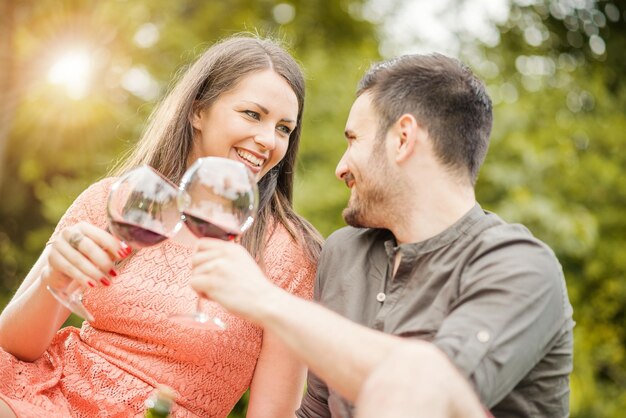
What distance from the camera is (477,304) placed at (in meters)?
1.86

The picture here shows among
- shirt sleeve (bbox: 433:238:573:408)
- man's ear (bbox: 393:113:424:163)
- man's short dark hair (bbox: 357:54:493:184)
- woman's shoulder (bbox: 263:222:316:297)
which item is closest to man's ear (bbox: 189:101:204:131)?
woman's shoulder (bbox: 263:222:316:297)

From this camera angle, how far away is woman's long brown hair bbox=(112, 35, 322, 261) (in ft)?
9.77

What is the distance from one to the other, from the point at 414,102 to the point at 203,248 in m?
0.86

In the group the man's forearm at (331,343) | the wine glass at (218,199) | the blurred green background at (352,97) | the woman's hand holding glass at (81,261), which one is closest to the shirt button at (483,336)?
the man's forearm at (331,343)

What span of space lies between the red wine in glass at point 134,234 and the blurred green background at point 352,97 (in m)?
3.92

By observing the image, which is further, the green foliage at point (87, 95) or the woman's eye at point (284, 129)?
the green foliage at point (87, 95)

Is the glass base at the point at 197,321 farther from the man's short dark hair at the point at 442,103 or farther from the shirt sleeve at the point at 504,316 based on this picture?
the man's short dark hair at the point at 442,103

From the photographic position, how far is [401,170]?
7.34ft

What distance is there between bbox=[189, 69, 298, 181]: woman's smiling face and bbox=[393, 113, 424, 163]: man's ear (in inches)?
28.6

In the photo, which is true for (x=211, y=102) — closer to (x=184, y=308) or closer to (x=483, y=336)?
(x=184, y=308)

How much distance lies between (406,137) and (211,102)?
41.7 inches

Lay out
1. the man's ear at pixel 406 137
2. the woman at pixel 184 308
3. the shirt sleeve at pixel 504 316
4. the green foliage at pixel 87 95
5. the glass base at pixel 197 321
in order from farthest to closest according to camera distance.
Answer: the green foliage at pixel 87 95 < the woman at pixel 184 308 < the man's ear at pixel 406 137 < the glass base at pixel 197 321 < the shirt sleeve at pixel 504 316

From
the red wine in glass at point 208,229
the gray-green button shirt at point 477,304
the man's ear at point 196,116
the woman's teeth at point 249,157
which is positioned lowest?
the gray-green button shirt at point 477,304

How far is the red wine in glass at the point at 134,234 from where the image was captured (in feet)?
6.41
